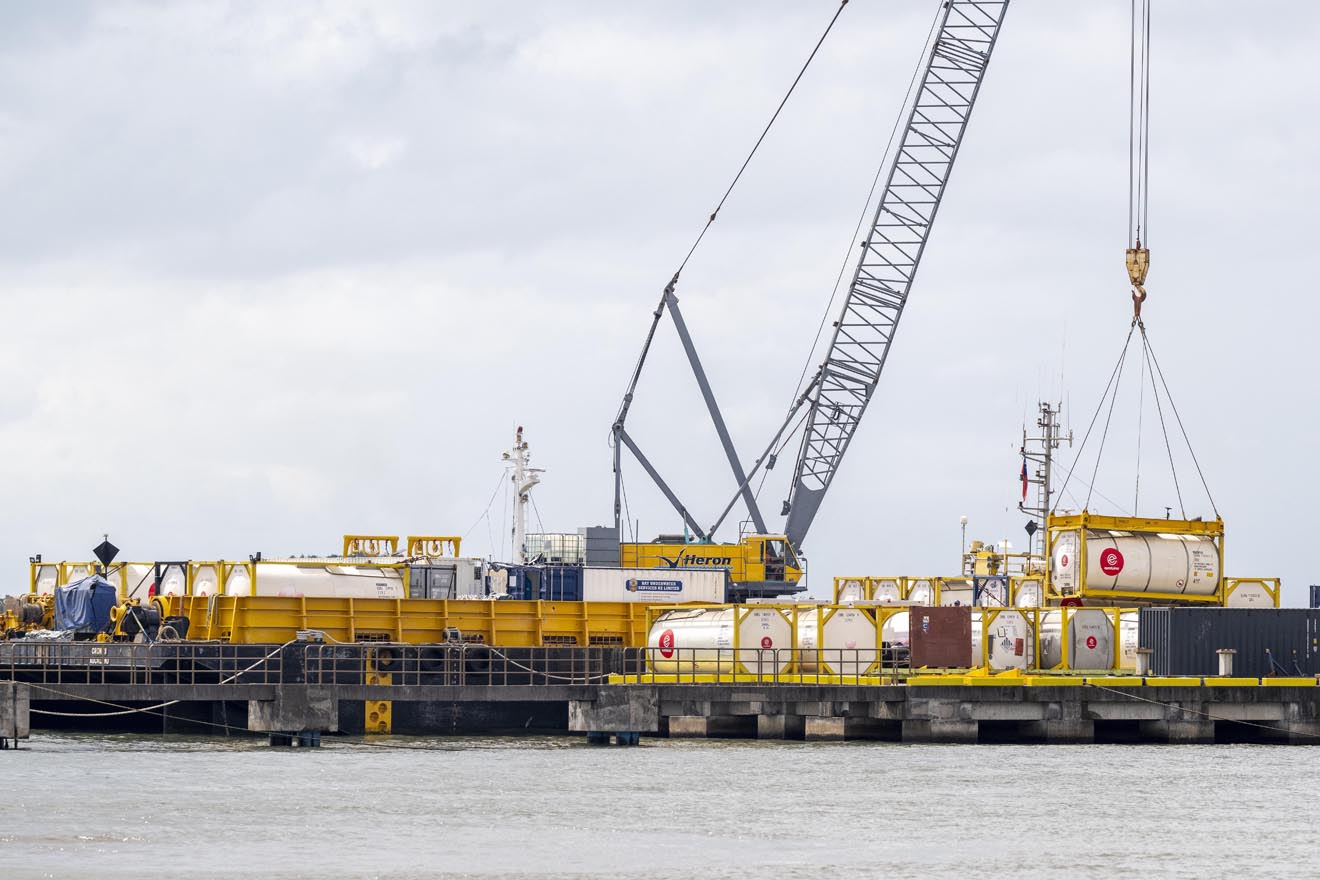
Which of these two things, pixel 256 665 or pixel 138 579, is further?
pixel 138 579

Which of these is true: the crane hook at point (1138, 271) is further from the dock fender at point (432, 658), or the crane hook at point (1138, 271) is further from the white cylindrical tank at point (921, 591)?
the dock fender at point (432, 658)

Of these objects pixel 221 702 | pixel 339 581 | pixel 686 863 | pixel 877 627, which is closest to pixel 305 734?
pixel 221 702

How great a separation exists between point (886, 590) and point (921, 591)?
4.71 ft

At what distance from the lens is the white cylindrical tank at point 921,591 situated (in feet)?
270

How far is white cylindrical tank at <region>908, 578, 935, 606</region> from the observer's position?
82312mm

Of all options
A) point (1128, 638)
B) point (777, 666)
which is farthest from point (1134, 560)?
point (777, 666)

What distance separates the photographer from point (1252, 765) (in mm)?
61281

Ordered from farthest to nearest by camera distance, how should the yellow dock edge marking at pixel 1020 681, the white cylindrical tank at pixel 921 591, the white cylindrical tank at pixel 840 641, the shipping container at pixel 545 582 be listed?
the white cylindrical tank at pixel 921 591
the shipping container at pixel 545 582
the white cylindrical tank at pixel 840 641
the yellow dock edge marking at pixel 1020 681

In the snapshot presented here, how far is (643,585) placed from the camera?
80375 millimetres

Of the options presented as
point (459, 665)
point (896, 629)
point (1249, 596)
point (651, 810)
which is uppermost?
point (1249, 596)

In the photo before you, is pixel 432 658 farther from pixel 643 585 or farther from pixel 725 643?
pixel 643 585

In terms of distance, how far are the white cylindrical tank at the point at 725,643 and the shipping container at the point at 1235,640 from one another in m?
10.2

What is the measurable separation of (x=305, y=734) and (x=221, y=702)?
4.72 meters

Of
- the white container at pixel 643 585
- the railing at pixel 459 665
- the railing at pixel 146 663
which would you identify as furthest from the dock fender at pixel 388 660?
the white container at pixel 643 585
